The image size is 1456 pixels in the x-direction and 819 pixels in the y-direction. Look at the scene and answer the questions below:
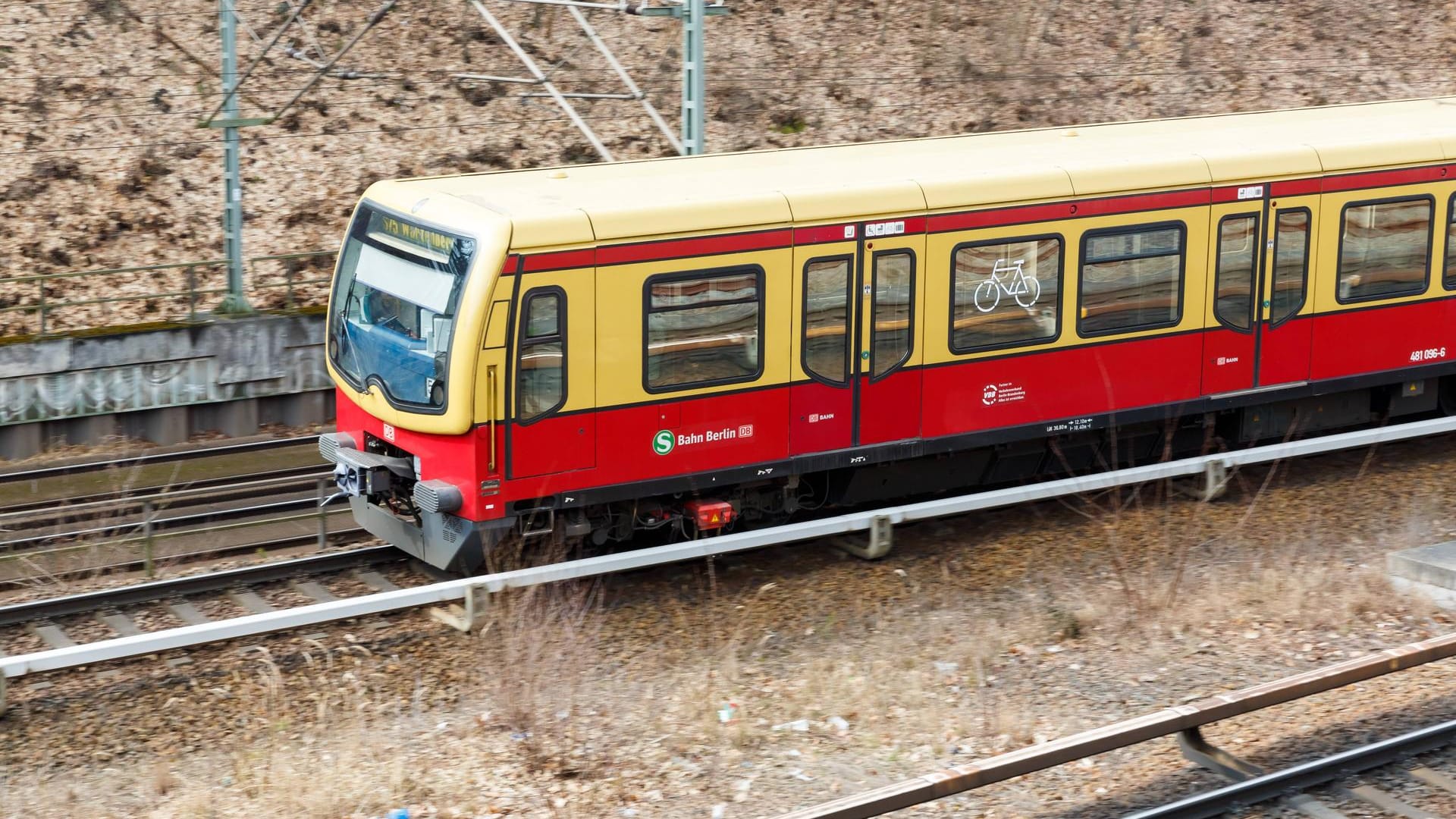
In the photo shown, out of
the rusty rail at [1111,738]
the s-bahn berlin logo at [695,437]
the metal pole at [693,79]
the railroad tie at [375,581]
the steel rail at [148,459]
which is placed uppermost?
the metal pole at [693,79]

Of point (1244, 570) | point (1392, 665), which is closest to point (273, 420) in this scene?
point (1244, 570)

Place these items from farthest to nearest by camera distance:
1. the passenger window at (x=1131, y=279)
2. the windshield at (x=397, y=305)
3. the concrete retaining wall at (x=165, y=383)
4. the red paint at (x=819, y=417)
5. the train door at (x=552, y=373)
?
the concrete retaining wall at (x=165, y=383) < the passenger window at (x=1131, y=279) < the red paint at (x=819, y=417) < the windshield at (x=397, y=305) < the train door at (x=552, y=373)

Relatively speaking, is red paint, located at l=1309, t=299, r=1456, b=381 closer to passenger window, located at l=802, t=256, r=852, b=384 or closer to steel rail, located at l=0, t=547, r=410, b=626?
passenger window, located at l=802, t=256, r=852, b=384

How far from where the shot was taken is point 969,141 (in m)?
14.0

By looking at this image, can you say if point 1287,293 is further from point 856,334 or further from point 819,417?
point 819,417

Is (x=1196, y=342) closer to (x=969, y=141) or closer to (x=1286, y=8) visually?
(x=969, y=141)

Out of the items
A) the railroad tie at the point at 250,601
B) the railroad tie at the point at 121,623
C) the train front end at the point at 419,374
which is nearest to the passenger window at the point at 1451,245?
the train front end at the point at 419,374

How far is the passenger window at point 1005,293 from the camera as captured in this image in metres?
12.6

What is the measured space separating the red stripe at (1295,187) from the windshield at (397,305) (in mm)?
6971

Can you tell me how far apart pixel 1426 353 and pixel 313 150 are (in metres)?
15.9

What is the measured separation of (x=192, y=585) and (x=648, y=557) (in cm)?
337

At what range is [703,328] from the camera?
11.6m

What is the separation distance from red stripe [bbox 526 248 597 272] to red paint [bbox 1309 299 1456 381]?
6877 mm

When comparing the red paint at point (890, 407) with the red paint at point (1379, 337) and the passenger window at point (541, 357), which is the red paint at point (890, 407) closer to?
the passenger window at point (541, 357)
